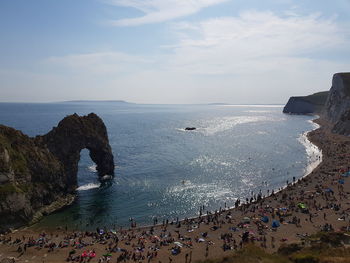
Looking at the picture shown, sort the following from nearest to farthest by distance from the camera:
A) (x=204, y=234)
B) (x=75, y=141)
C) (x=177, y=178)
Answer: (x=204, y=234) < (x=75, y=141) < (x=177, y=178)

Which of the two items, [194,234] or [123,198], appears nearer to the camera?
[194,234]

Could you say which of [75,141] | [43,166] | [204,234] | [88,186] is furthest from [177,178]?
[43,166]

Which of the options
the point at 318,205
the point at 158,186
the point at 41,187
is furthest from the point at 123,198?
the point at 318,205

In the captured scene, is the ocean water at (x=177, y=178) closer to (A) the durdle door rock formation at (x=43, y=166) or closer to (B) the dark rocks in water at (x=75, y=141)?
(A) the durdle door rock formation at (x=43, y=166)

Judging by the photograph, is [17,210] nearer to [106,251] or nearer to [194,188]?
[106,251]

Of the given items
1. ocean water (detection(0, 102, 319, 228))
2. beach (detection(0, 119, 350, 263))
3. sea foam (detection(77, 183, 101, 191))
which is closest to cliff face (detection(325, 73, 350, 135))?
ocean water (detection(0, 102, 319, 228))

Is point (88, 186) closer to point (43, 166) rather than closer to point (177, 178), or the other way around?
point (43, 166)

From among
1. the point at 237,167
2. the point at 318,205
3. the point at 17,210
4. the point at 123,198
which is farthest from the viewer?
the point at 237,167
